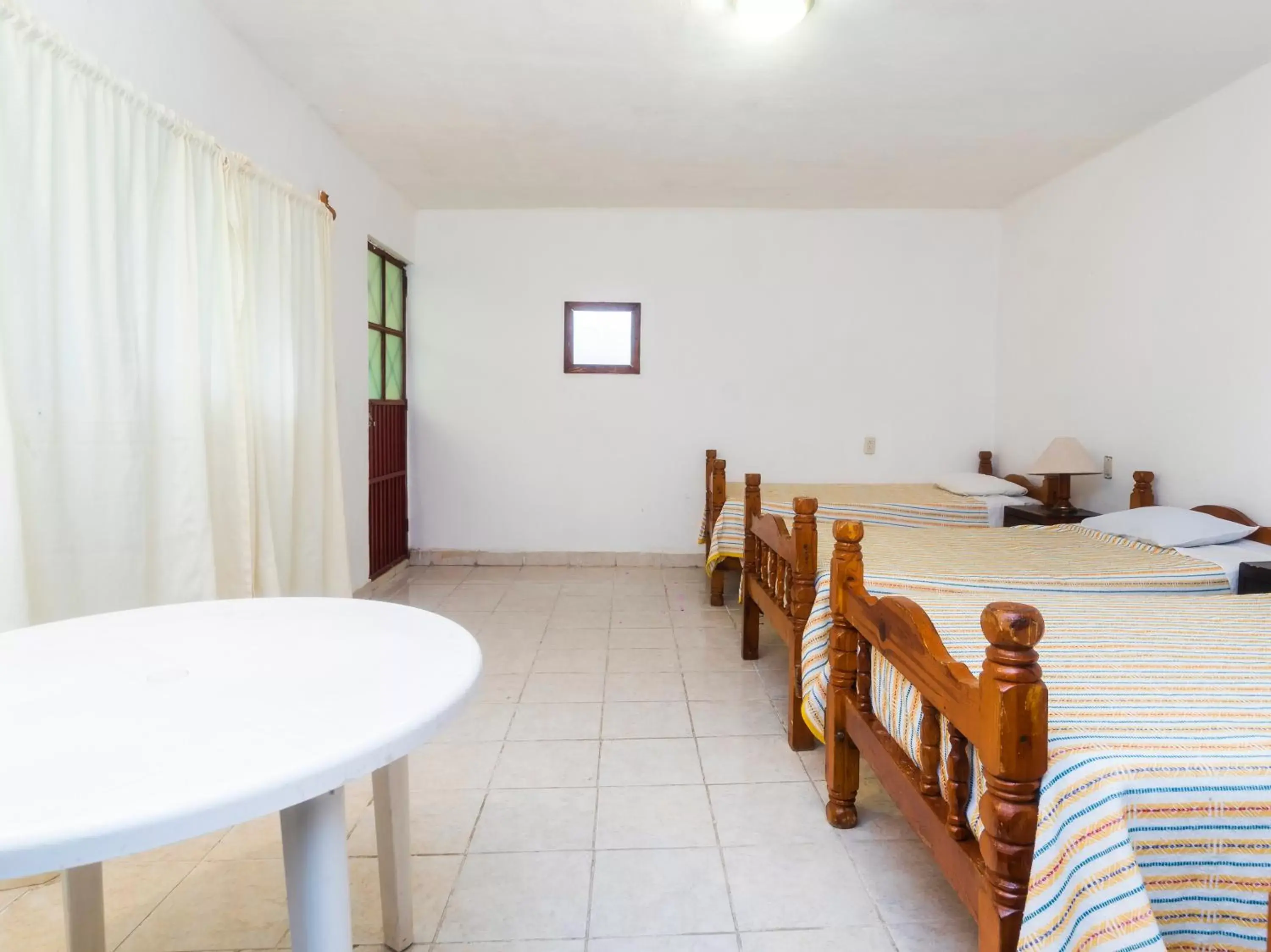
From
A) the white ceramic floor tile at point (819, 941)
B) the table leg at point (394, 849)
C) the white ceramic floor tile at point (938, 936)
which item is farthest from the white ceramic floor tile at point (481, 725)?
the white ceramic floor tile at point (938, 936)

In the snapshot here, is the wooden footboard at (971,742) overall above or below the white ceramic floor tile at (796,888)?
above

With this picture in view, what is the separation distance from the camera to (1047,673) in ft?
4.42

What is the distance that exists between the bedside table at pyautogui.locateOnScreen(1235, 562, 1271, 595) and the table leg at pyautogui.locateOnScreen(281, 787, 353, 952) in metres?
2.45

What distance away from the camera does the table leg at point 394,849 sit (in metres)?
1.36

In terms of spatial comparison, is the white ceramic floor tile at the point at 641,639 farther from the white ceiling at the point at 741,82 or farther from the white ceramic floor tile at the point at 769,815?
the white ceiling at the point at 741,82

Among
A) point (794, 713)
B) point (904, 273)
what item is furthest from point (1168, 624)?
point (904, 273)

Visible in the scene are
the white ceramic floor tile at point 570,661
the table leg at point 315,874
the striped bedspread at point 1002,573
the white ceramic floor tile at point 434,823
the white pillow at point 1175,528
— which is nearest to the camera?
the table leg at point 315,874

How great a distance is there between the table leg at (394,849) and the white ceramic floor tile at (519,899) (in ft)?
0.31

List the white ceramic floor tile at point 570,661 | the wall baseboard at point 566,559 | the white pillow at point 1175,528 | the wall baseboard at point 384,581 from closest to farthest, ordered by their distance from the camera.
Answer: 1. the white pillow at point 1175,528
2. the white ceramic floor tile at point 570,661
3. the wall baseboard at point 384,581
4. the wall baseboard at point 566,559

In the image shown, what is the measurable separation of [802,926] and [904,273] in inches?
161

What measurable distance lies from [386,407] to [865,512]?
2.74 metres

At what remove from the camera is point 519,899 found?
5.22 feet

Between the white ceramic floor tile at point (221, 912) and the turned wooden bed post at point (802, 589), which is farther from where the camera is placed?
the turned wooden bed post at point (802, 589)

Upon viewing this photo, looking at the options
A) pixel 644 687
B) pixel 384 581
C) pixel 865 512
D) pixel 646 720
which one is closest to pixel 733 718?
pixel 646 720
